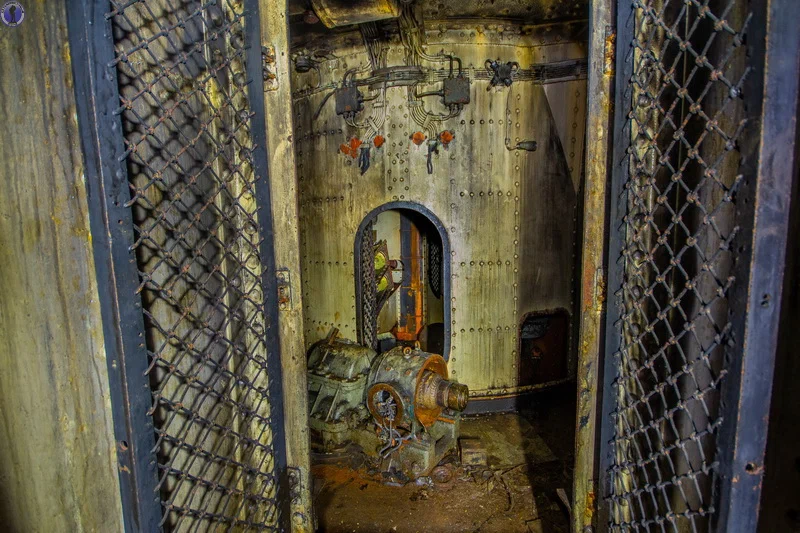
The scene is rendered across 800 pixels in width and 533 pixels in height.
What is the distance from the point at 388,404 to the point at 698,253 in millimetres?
3470

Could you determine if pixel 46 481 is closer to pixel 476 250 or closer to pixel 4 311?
pixel 4 311

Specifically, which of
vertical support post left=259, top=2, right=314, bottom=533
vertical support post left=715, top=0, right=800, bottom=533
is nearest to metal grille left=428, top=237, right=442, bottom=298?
vertical support post left=259, top=2, right=314, bottom=533

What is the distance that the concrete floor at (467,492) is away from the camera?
396cm

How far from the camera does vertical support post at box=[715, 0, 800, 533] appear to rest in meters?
1.28

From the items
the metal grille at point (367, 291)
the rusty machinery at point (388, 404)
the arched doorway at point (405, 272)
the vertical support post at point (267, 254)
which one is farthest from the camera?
the arched doorway at point (405, 272)

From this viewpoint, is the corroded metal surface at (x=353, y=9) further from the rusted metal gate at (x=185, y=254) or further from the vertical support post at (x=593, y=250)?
the vertical support post at (x=593, y=250)

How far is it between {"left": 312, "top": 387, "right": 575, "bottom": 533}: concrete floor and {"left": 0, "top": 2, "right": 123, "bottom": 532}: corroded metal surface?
2.74m

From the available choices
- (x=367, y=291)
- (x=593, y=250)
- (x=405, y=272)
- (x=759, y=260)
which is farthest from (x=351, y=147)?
(x=759, y=260)

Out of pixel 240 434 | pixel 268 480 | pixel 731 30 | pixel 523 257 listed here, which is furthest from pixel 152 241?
pixel 523 257

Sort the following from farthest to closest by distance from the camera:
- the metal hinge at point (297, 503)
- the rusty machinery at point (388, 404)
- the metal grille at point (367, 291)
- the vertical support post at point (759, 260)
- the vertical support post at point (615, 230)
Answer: the metal grille at point (367, 291) < the rusty machinery at point (388, 404) < the metal hinge at point (297, 503) < the vertical support post at point (615, 230) < the vertical support post at point (759, 260)

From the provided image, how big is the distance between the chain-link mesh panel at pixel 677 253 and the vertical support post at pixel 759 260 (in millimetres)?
67

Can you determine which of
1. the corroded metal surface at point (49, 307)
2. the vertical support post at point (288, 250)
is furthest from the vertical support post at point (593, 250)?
the corroded metal surface at point (49, 307)

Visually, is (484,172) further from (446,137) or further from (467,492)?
(467,492)

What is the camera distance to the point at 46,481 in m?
1.75
